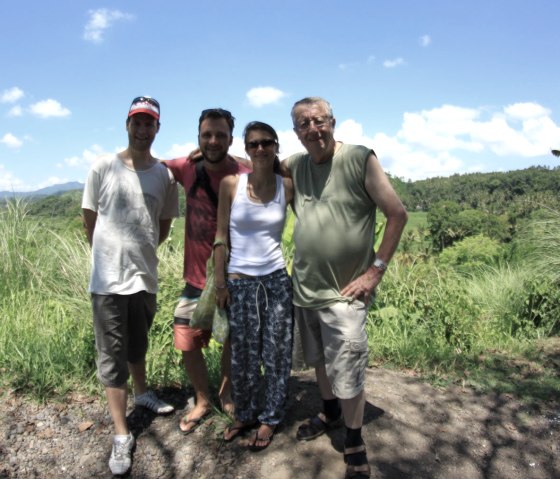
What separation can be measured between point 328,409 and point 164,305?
2888mm

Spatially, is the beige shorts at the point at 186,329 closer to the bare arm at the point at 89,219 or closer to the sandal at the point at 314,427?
the bare arm at the point at 89,219

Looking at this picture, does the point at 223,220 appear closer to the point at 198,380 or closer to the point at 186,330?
the point at 186,330

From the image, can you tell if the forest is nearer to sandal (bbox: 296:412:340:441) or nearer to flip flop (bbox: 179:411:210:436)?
flip flop (bbox: 179:411:210:436)

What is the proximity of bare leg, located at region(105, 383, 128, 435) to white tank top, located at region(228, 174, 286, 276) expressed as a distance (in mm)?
1069

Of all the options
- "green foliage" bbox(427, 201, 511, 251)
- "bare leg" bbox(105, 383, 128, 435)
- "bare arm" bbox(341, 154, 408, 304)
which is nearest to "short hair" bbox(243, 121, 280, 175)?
"bare arm" bbox(341, 154, 408, 304)

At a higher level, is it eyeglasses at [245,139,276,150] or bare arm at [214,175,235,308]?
eyeglasses at [245,139,276,150]

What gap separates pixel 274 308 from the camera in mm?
2787

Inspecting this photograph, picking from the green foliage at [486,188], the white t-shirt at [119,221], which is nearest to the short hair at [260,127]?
the white t-shirt at [119,221]

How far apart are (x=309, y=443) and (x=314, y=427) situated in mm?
103

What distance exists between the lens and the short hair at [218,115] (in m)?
2.84

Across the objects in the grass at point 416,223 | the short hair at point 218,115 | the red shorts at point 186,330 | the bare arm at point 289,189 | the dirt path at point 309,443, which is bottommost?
the grass at point 416,223

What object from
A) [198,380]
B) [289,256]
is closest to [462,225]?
[289,256]

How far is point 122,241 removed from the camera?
2.85m

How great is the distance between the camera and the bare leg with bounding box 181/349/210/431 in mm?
3117
